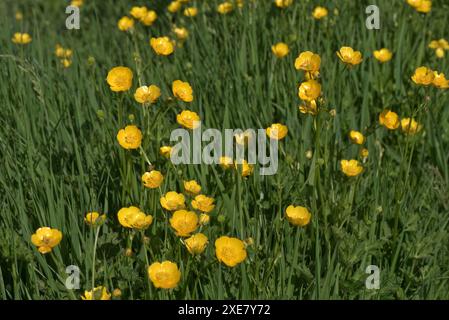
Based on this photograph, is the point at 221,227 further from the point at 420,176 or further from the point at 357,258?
the point at 420,176

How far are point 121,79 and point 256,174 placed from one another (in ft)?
2.00

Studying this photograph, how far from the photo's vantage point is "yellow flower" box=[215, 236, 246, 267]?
188cm

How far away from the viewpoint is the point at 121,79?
237 centimetres

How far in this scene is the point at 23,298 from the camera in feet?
6.96

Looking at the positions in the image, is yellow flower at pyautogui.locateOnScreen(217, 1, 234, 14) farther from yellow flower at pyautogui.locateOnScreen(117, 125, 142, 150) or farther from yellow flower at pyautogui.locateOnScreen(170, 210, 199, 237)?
yellow flower at pyautogui.locateOnScreen(170, 210, 199, 237)

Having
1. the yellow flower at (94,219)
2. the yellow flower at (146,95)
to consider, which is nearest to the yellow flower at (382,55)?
the yellow flower at (146,95)

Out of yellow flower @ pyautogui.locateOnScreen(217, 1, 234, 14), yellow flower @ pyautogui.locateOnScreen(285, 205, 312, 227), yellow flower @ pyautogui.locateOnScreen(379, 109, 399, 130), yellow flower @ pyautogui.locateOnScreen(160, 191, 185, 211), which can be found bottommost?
yellow flower @ pyautogui.locateOnScreen(285, 205, 312, 227)

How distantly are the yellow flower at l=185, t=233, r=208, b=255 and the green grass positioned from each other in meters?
0.04

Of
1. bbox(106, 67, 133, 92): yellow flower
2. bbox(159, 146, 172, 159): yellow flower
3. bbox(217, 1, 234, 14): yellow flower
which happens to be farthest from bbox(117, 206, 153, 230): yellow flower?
bbox(217, 1, 234, 14): yellow flower

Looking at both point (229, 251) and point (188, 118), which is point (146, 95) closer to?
point (188, 118)

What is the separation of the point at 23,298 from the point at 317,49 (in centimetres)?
185

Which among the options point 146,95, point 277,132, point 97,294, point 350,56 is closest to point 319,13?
point 350,56

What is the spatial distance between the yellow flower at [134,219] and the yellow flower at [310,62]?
0.82 metres

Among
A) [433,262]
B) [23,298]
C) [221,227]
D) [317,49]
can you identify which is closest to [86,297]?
[23,298]
